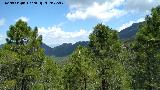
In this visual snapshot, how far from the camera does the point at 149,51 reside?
37.7 meters

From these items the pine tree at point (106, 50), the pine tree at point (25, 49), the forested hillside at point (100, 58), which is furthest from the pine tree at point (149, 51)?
the pine tree at point (25, 49)

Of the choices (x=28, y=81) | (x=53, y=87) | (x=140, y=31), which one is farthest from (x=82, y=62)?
(x=53, y=87)

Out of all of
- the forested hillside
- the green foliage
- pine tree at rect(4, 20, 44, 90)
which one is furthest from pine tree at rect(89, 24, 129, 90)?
pine tree at rect(4, 20, 44, 90)

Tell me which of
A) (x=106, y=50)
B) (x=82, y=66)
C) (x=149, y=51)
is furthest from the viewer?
(x=82, y=66)

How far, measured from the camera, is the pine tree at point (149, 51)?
119 feet

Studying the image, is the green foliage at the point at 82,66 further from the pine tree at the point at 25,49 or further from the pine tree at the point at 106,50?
the pine tree at the point at 25,49

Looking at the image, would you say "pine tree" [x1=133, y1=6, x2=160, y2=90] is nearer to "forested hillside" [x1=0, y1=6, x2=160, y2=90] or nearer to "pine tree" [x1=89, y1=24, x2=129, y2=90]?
"forested hillside" [x1=0, y1=6, x2=160, y2=90]

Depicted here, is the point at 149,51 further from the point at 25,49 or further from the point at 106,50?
the point at 25,49

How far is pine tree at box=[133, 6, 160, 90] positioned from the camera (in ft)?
119

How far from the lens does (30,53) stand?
39688 mm

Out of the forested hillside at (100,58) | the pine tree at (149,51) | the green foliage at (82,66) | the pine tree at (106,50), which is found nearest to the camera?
the pine tree at (149,51)

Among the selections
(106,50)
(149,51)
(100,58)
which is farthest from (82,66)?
(149,51)

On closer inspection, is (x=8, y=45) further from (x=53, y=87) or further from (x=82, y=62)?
(x=53, y=87)

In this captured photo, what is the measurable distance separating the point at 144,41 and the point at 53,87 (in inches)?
Answer: 1462
